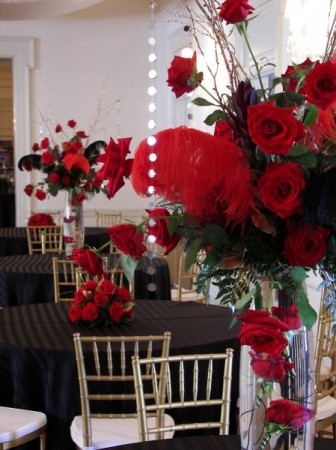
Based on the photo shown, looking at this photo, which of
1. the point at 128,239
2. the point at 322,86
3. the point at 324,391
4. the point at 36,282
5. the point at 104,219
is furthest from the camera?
the point at 104,219

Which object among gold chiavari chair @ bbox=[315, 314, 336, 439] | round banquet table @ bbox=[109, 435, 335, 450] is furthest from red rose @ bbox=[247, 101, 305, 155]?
gold chiavari chair @ bbox=[315, 314, 336, 439]

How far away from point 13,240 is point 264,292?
5.73 metres

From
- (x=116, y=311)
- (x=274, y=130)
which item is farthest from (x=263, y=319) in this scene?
(x=116, y=311)

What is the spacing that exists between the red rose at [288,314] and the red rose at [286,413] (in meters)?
0.15

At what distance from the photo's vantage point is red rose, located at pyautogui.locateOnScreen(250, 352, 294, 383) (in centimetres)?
133

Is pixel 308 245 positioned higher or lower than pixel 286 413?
higher

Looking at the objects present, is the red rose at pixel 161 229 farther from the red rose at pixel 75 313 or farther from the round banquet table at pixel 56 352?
the red rose at pixel 75 313

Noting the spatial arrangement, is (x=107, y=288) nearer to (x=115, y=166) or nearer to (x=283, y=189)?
(x=115, y=166)

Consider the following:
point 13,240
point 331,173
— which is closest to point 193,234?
point 331,173

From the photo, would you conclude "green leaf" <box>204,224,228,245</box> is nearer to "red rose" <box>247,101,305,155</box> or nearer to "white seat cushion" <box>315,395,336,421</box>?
"red rose" <box>247,101,305,155</box>

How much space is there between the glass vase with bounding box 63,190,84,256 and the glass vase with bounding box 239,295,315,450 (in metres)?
3.77

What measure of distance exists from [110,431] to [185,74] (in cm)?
174

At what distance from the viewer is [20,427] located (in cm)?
276

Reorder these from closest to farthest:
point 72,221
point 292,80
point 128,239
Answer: point 128,239, point 292,80, point 72,221
